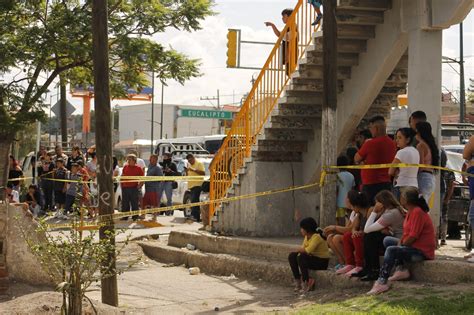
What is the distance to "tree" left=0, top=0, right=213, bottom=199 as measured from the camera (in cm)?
1942

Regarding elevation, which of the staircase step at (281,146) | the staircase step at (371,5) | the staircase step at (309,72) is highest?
the staircase step at (371,5)

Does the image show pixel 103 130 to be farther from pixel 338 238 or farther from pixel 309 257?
pixel 338 238

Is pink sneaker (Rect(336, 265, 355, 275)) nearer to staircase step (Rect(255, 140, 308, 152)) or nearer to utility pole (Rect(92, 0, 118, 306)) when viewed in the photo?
utility pole (Rect(92, 0, 118, 306))

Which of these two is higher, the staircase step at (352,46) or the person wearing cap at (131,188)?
the staircase step at (352,46)

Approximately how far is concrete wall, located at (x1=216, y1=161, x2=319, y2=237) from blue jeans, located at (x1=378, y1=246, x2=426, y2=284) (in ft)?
19.3

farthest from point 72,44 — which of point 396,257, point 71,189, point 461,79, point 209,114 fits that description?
point 209,114

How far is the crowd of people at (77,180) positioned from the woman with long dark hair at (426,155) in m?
9.55

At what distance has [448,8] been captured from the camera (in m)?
12.1

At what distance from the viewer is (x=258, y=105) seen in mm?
15430

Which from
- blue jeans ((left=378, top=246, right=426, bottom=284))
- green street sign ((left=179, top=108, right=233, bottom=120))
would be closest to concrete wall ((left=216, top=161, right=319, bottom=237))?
blue jeans ((left=378, top=246, right=426, bottom=284))

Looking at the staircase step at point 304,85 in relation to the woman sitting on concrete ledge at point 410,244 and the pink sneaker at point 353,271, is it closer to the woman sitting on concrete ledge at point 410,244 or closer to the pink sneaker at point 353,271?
the pink sneaker at point 353,271

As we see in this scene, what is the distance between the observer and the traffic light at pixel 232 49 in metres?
21.7

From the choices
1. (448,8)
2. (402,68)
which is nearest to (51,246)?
(448,8)

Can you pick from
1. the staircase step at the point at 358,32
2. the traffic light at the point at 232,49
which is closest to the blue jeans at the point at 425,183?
the staircase step at the point at 358,32
